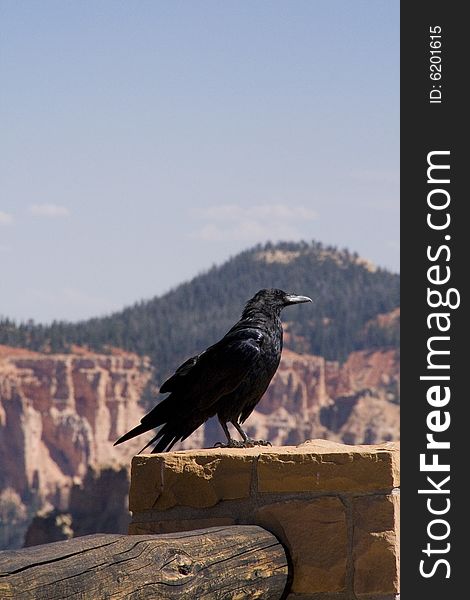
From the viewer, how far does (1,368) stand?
283 ft

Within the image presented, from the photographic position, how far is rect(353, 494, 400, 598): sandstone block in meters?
3.22

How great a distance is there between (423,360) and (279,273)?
333 feet

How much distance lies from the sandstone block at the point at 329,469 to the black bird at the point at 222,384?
52 centimetres

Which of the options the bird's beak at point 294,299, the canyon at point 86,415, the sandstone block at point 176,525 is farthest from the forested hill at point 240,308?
the sandstone block at point 176,525

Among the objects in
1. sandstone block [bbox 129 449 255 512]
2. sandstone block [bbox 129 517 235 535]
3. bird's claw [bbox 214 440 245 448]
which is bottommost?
sandstone block [bbox 129 517 235 535]

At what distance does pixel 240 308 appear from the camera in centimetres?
9700

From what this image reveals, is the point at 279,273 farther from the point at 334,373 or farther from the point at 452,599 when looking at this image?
the point at 452,599

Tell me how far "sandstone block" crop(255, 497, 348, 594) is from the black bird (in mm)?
562

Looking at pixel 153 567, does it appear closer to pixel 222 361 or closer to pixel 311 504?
pixel 311 504

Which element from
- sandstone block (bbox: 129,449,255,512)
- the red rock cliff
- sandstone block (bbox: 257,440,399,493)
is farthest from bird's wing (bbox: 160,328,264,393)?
the red rock cliff

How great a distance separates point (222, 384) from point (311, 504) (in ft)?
2.68

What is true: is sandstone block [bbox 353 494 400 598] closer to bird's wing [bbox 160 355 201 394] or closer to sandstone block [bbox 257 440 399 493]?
sandstone block [bbox 257 440 399 493]

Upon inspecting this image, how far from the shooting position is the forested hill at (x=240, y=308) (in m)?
92.2

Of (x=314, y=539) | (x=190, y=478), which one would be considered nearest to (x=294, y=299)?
(x=190, y=478)
